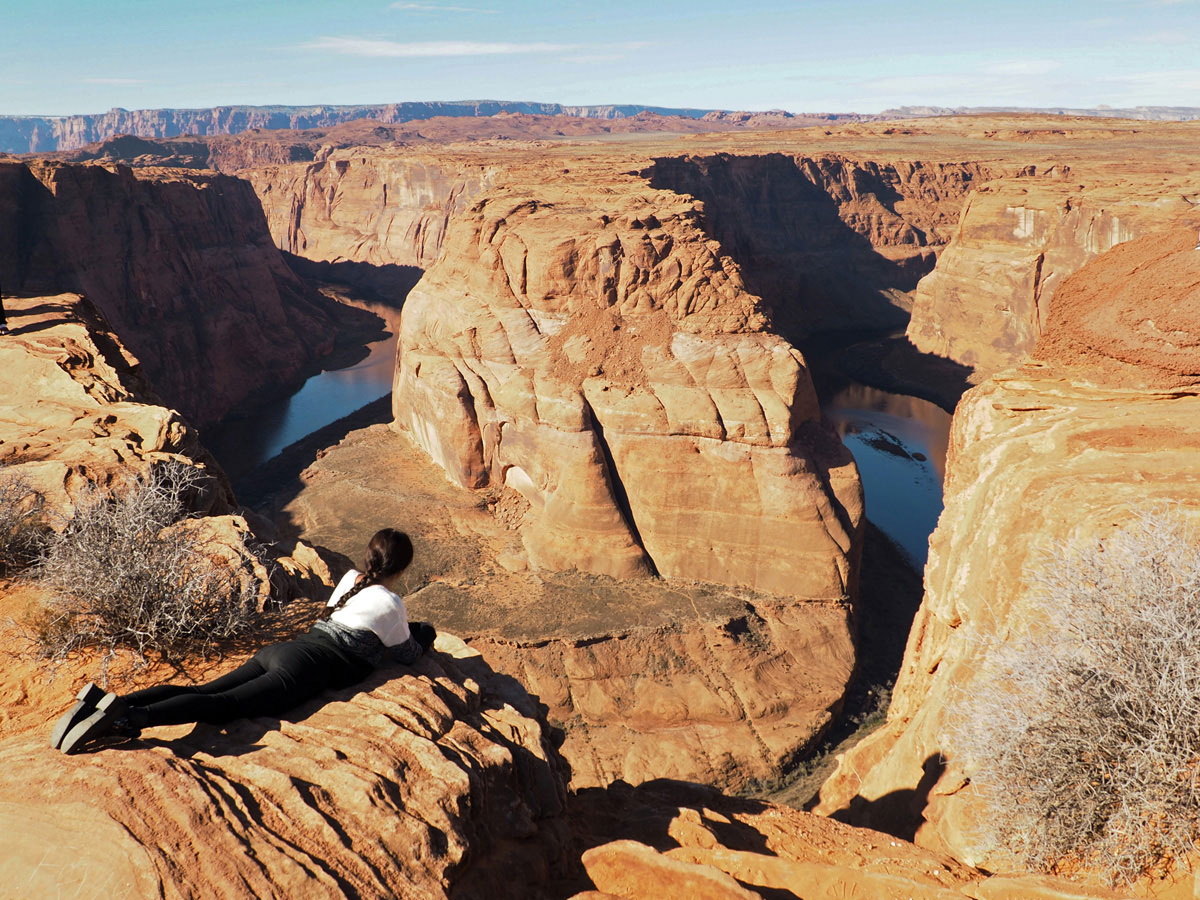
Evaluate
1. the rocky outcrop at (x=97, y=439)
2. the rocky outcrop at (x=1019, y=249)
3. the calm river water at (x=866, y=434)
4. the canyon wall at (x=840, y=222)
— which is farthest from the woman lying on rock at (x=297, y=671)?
Answer: the canyon wall at (x=840, y=222)

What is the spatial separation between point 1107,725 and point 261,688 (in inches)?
269

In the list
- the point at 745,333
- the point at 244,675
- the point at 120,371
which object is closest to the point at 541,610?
the point at 745,333

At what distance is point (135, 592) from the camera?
23.1 feet

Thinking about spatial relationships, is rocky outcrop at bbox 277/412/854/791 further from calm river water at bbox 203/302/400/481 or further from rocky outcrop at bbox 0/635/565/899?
calm river water at bbox 203/302/400/481

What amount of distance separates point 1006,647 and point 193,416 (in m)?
47.5

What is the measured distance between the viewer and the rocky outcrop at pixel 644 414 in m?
23.2

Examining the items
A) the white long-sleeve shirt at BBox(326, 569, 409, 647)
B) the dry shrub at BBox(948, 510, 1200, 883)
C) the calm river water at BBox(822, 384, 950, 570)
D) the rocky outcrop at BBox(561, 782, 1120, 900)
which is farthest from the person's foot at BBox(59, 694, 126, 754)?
the calm river water at BBox(822, 384, 950, 570)

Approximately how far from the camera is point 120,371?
62.7 feet

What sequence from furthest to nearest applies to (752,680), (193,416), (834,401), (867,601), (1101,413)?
(834,401) < (193,416) < (867,601) < (752,680) < (1101,413)

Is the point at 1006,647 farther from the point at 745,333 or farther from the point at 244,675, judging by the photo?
the point at 745,333

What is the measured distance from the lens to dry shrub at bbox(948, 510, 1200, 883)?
6.37 metres

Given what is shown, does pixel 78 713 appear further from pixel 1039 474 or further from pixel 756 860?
pixel 1039 474

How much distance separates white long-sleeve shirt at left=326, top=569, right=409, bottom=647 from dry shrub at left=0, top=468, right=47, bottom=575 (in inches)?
154

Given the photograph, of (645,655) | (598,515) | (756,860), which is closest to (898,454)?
(598,515)
